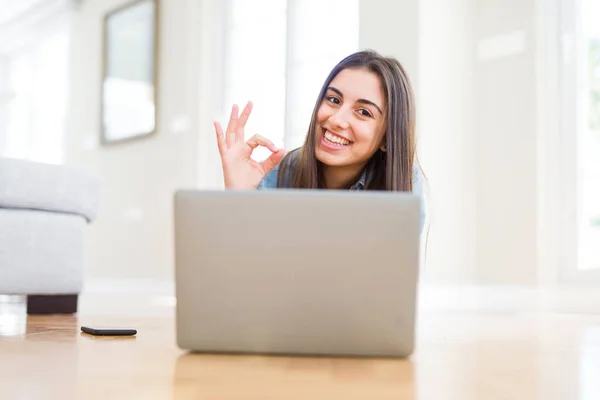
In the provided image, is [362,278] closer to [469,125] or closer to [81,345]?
[81,345]

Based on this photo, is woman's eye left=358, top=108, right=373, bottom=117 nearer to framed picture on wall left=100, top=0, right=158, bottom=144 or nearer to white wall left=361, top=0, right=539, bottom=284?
white wall left=361, top=0, right=539, bottom=284

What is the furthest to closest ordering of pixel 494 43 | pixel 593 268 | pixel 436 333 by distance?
pixel 494 43, pixel 593 268, pixel 436 333

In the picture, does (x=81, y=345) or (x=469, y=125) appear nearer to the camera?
(x=81, y=345)

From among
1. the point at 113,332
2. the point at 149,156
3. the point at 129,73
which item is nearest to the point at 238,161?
the point at 113,332

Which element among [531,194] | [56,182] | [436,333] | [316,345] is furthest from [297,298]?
[531,194]

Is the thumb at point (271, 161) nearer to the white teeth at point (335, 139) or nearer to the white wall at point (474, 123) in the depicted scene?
the white teeth at point (335, 139)

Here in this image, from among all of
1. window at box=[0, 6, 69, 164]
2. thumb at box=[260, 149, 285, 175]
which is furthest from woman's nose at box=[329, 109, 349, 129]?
window at box=[0, 6, 69, 164]

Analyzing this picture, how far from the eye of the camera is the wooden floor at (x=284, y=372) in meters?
0.77

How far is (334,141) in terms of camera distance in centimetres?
167

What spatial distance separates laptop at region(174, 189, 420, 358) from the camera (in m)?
0.94

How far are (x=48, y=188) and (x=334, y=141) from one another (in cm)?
93

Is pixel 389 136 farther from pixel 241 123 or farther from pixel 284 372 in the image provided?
pixel 284 372

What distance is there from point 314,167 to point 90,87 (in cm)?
456

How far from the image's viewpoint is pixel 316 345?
1.00 m
